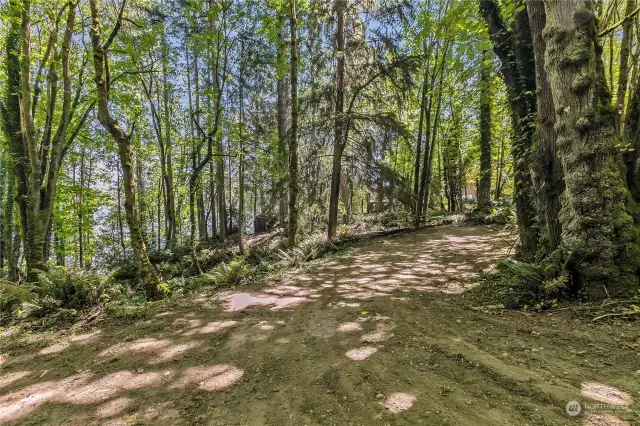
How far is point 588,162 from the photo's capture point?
348 centimetres

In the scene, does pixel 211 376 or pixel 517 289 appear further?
pixel 517 289

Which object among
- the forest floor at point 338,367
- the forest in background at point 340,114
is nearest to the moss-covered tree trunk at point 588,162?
the forest in background at point 340,114

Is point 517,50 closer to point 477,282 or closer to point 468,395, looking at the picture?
point 477,282

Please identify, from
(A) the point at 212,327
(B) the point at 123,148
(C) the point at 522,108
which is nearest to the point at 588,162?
(C) the point at 522,108

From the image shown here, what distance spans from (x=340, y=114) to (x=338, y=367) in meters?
8.19

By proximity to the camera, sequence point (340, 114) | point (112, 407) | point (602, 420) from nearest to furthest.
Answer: point (602, 420), point (112, 407), point (340, 114)

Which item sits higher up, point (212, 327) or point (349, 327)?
point (349, 327)

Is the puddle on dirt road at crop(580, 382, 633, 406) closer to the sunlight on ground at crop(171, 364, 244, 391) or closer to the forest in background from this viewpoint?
the forest in background

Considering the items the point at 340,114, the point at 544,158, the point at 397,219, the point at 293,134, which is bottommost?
A: the point at 397,219

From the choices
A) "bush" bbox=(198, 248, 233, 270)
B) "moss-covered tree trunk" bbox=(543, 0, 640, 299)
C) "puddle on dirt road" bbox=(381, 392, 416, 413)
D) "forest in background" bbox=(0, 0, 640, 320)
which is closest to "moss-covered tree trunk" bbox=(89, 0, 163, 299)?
"forest in background" bbox=(0, 0, 640, 320)

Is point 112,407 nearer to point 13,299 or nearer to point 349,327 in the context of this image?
point 349,327

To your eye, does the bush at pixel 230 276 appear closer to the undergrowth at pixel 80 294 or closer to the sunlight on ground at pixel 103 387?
the undergrowth at pixel 80 294

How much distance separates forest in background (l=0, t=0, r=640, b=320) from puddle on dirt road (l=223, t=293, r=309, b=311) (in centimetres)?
164

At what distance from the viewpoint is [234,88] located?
11.5 m
